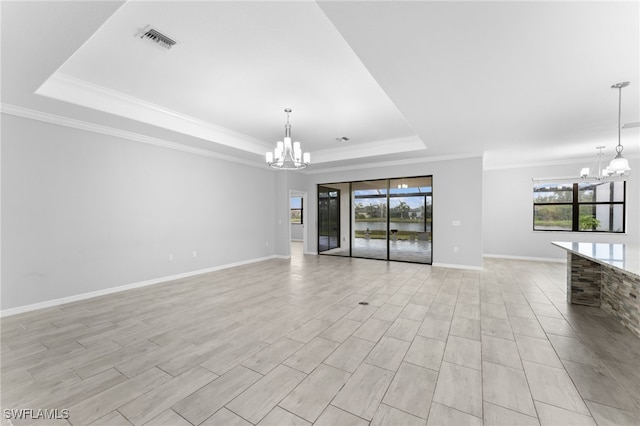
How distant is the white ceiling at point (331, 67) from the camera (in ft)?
6.37

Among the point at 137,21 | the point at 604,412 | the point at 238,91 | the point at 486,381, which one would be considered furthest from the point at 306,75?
the point at 604,412

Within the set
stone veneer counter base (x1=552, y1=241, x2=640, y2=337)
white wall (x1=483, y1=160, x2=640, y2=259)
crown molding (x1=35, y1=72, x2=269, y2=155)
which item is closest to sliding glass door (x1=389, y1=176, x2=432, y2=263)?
white wall (x1=483, y1=160, x2=640, y2=259)

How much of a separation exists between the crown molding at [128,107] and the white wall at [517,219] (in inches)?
288

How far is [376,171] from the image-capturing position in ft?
24.6

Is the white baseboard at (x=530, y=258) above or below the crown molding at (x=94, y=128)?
below

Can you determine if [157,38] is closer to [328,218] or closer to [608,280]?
[608,280]

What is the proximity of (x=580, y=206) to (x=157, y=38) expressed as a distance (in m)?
9.73

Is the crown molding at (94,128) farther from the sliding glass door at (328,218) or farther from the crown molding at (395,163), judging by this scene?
the sliding glass door at (328,218)

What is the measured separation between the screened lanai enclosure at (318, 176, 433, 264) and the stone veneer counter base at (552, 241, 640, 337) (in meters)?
3.16

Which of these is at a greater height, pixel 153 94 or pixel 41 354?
pixel 153 94

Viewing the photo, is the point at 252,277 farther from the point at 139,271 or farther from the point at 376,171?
the point at 376,171

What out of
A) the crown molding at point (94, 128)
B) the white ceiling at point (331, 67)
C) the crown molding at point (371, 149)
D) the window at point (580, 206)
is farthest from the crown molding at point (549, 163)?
the crown molding at point (94, 128)

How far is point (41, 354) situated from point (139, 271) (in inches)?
91.8

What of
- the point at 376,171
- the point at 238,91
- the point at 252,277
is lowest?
the point at 252,277
